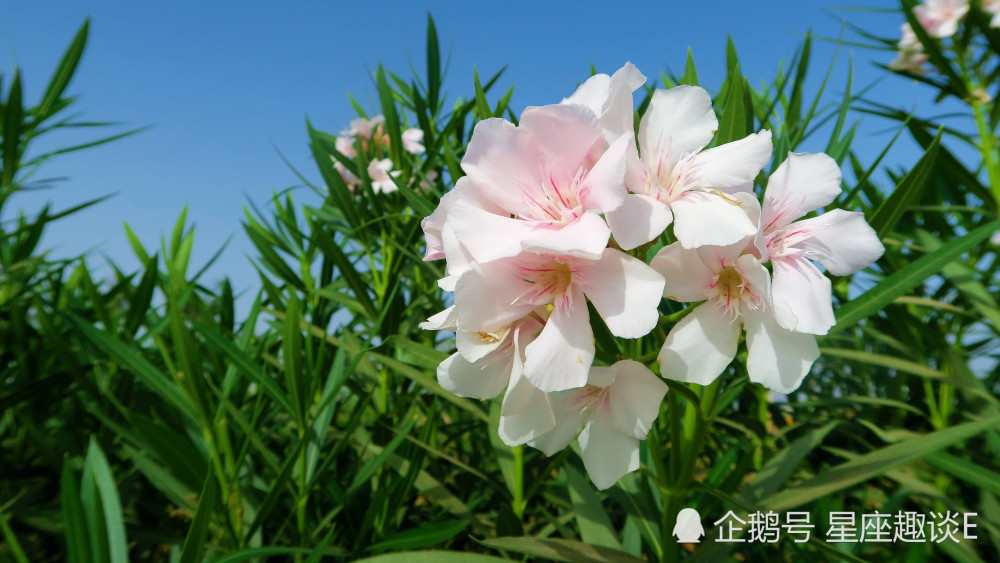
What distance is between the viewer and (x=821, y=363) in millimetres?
1807

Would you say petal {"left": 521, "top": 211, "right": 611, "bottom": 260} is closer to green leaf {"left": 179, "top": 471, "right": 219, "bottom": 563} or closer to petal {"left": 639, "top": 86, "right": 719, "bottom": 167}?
petal {"left": 639, "top": 86, "right": 719, "bottom": 167}

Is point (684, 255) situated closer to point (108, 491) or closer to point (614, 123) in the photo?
point (614, 123)

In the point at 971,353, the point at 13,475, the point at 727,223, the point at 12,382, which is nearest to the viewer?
the point at 727,223

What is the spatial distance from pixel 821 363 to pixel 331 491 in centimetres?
140

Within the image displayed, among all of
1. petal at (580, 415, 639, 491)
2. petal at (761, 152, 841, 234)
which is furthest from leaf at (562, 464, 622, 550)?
petal at (761, 152, 841, 234)

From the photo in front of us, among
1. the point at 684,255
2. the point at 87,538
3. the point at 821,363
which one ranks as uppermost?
the point at 821,363

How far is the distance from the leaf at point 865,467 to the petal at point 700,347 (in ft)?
1.13

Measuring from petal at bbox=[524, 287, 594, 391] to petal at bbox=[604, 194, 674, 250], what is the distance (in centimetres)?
7

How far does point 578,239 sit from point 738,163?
7.5 inches

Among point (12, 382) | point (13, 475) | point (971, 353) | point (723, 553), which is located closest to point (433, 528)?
point (723, 553)

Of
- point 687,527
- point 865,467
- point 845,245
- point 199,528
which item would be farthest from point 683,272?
point 199,528

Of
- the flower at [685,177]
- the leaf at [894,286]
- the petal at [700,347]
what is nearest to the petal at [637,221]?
the flower at [685,177]

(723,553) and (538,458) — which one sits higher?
(538,458)

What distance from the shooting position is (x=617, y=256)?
0.54 m
